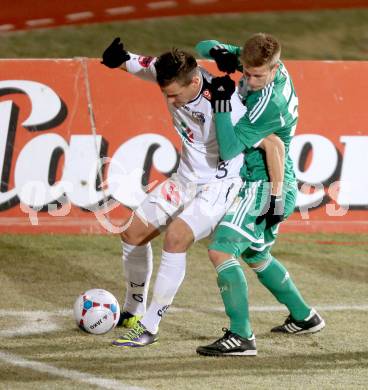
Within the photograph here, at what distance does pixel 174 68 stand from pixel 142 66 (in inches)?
30.5

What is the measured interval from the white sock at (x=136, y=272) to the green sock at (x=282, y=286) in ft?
2.51

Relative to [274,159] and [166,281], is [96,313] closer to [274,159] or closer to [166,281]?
[166,281]

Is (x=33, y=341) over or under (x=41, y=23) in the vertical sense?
under

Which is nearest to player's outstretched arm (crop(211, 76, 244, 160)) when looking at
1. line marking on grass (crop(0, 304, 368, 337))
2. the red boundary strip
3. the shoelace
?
the shoelace

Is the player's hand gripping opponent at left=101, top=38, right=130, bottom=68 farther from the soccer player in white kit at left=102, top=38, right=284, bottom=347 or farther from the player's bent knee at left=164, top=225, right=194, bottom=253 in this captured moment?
the player's bent knee at left=164, top=225, right=194, bottom=253

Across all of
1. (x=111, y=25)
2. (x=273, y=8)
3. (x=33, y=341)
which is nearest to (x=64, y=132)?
(x=33, y=341)

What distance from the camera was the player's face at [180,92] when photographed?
6828 mm

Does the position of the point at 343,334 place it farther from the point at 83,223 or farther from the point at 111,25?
the point at 111,25

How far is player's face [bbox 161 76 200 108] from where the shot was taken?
6.83 m

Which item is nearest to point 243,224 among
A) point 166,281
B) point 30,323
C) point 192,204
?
point 192,204

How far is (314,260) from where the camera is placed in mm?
10375

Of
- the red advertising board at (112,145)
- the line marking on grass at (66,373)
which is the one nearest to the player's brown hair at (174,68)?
the line marking on grass at (66,373)

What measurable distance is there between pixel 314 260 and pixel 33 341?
3.90 meters

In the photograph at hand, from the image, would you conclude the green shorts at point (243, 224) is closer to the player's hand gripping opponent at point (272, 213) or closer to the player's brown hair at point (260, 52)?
the player's hand gripping opponent at point (272, 213)
